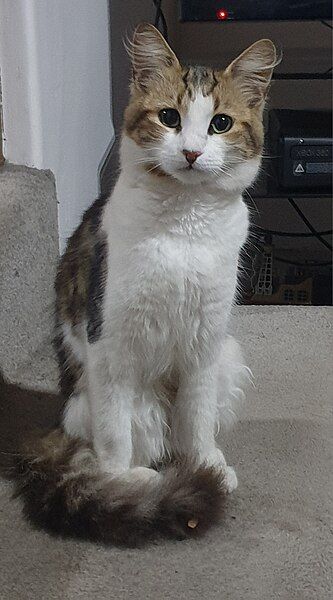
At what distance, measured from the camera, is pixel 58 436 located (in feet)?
3.88

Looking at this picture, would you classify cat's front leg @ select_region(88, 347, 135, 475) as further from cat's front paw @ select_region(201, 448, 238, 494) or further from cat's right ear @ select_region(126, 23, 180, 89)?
cat's right ear @ select_region(126, 23, 180, 89)

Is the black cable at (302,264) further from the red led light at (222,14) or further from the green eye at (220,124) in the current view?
the green eye at (220,124)

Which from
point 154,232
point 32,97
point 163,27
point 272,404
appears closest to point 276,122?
point 163,27

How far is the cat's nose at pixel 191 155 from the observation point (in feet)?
3.17

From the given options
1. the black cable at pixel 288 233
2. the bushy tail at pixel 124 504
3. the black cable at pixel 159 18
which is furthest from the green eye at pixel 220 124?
the black cable at pixel 288 233

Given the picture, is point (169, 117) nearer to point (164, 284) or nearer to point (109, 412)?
point (164, 284)

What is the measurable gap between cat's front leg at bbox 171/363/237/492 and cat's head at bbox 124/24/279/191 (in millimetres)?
278

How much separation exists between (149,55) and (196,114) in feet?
0.35

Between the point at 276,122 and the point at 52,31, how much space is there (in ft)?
2.22

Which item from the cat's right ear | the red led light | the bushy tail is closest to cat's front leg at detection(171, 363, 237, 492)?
the bushy tail

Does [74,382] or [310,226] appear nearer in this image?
[74,382]

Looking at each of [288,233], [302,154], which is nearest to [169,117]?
[302,154]

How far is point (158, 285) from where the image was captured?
1.03 m

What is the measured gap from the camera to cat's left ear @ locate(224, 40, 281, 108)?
1033mm
